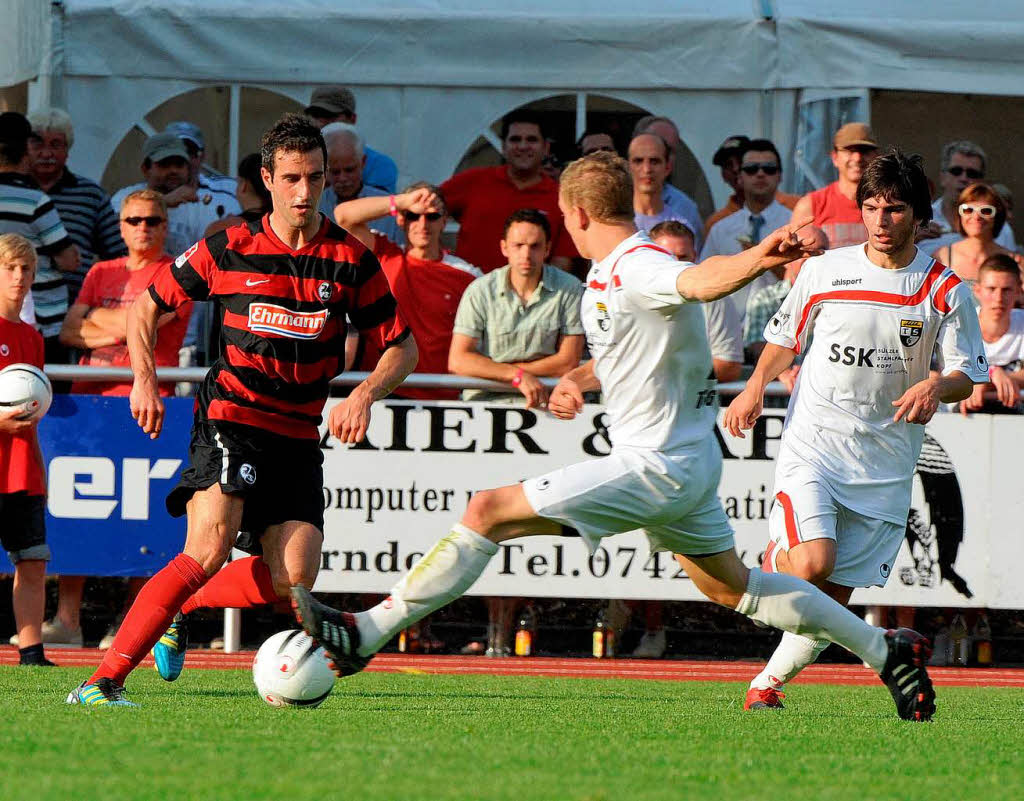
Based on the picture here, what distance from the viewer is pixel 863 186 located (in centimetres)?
713

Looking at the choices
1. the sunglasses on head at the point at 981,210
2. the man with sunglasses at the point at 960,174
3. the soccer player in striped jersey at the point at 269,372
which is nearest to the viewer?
the soccer player in striped jersey at the point at 269,372

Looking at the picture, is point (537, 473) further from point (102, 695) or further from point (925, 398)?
point (102, 695)

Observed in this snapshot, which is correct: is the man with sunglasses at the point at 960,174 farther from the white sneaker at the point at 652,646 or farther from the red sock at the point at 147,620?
the red sock at the point at 147,620

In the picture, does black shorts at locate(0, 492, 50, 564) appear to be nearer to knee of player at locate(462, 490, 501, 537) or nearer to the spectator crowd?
the spectator crowd

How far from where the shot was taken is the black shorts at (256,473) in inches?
263

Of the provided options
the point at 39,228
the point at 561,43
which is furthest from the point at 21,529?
the point at 561,43

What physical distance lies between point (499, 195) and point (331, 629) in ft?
20.5

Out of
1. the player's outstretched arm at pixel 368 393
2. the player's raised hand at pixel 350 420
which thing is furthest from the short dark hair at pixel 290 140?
the player's raised hand at pixel 350 420

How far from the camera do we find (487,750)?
517 cm

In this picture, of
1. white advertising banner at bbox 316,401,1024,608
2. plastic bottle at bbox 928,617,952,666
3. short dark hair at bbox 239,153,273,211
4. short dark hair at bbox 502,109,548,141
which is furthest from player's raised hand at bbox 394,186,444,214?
short dark hair at bbox 502,109,548,141

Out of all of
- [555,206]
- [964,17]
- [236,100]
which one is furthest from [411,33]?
[964,17]

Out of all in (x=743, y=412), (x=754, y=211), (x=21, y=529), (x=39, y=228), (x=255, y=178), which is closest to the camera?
(x=743, y=412)

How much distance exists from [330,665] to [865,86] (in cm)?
868

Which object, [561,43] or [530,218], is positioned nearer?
[530,218]
